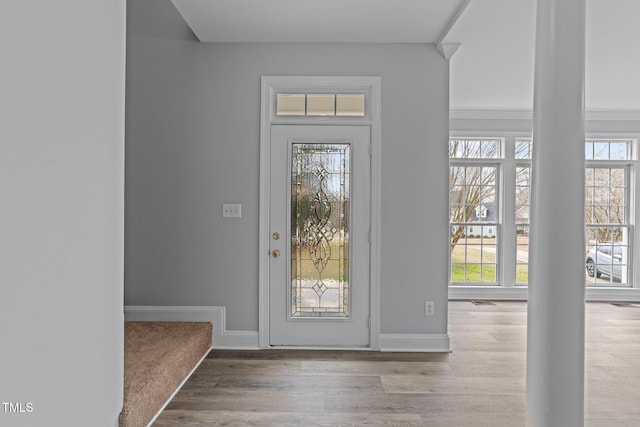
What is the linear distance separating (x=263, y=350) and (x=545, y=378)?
96.1 inches

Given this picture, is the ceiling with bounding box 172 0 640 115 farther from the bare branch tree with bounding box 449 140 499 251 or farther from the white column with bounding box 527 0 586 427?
the bare branch tree with bounding box 449 140 499 251

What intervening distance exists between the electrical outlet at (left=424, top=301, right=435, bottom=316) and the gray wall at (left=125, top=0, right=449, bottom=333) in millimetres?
39

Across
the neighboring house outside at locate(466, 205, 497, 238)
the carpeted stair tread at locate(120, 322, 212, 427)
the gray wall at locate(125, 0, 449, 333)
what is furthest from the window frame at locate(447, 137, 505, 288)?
the carpeted stair tread at locate(120, 322, 212, 427)

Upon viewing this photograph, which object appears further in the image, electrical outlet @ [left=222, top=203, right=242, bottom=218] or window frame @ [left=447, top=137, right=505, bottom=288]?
window frame @ [left=447, top=137, right=505, bottom=288]

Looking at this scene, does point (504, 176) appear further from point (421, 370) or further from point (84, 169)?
point (84, 169)

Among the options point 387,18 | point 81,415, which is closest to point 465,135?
point 387,18

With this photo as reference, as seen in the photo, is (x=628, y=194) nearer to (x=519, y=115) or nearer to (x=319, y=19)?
(x=519, y=115)

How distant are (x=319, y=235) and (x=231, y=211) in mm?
793

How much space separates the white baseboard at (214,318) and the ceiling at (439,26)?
2341 mm

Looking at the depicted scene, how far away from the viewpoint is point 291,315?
11.9ft

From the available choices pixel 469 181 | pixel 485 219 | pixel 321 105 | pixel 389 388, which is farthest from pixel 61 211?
pixel 485 219

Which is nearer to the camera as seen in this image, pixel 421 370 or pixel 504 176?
pixel 421 370

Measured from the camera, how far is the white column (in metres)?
1.57

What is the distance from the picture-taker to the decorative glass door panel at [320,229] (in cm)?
364
